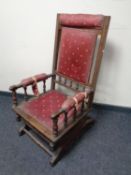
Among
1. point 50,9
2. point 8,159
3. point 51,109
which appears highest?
point 50,9

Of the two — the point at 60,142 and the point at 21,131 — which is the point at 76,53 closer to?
the point at 60,142

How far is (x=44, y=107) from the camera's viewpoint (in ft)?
4.09

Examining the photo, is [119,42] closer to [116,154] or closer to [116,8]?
[116,8]

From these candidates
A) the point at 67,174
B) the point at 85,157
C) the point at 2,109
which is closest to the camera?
the point at 67,174

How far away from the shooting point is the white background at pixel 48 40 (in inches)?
54.7

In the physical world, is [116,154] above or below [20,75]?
below

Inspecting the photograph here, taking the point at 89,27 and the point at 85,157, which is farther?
the point at 85,157

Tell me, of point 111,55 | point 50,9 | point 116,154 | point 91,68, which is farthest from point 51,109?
point 50,9

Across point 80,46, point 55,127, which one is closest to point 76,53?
point 80,46

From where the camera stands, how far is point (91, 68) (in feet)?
4.05

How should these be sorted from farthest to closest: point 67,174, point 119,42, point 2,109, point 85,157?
point 2,109 < point 119,42 < point 85,157 < point 67,174

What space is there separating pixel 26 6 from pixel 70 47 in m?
0.64

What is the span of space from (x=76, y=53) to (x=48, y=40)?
474 millimetres

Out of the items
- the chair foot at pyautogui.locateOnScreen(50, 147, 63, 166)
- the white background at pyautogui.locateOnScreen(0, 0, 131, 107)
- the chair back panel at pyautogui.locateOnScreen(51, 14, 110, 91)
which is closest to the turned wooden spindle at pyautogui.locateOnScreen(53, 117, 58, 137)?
the chair foot at pyautogui.locateOnScreen(50, 147, 63, 166)
